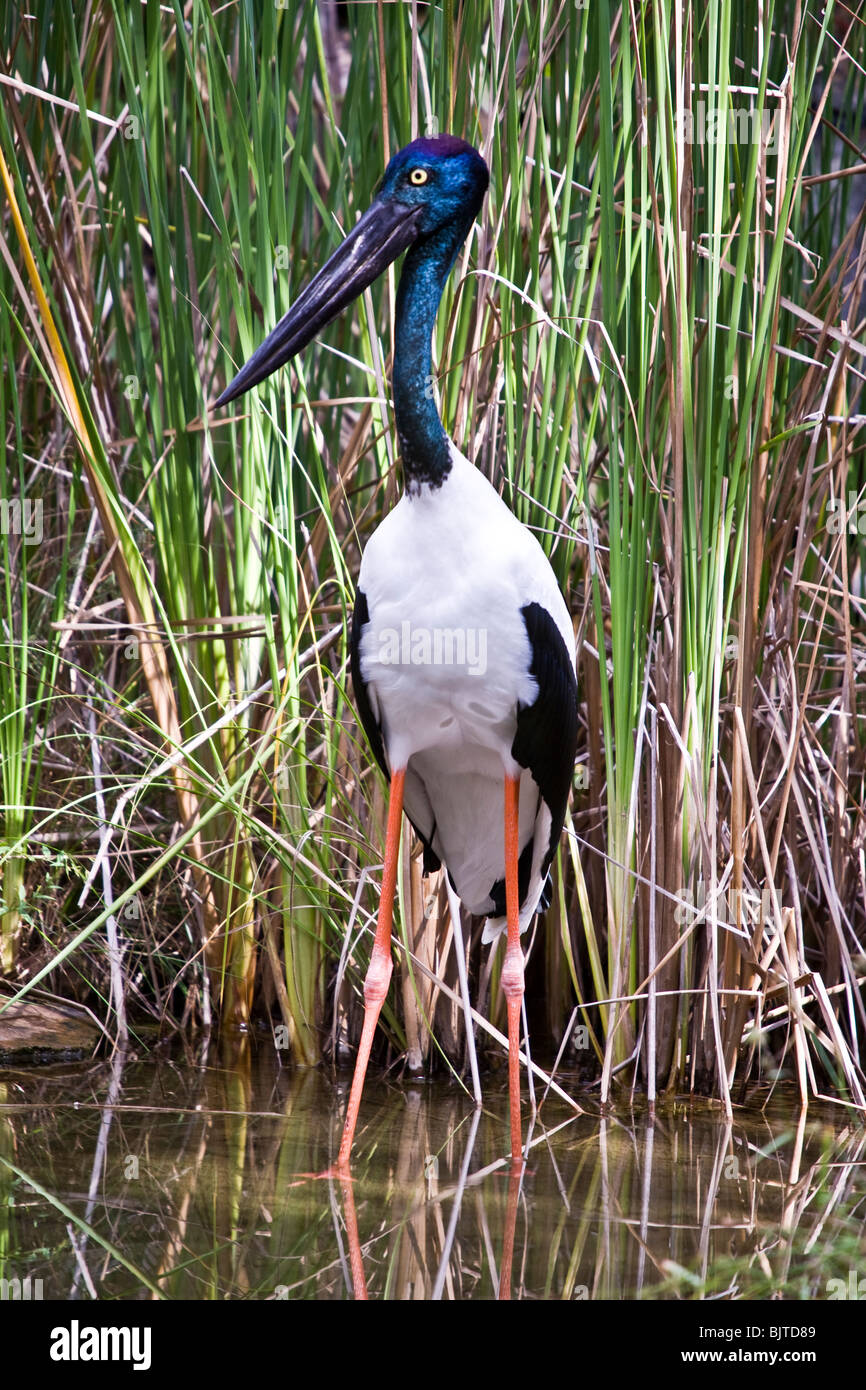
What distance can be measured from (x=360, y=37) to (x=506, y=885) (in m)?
2.37

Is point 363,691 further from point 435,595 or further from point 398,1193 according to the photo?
point 398,1193

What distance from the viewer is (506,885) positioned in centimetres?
346

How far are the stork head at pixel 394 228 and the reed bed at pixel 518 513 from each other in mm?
226

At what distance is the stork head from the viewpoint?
10.5 ft

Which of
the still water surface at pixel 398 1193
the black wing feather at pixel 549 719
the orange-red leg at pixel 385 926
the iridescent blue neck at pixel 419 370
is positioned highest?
the iridescent blue neck at pixel 419 370

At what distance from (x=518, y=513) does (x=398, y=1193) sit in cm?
178

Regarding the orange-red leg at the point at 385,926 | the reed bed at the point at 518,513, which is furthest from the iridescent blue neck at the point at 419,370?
the orange-red leg at the point at 385,926

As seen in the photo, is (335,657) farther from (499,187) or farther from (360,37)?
(360,37)

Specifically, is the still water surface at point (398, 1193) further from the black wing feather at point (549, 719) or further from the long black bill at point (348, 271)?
the long black bill at point (348, 271)

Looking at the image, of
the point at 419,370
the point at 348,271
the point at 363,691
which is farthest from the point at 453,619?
the point at 348,271

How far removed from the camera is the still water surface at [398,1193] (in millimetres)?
2432

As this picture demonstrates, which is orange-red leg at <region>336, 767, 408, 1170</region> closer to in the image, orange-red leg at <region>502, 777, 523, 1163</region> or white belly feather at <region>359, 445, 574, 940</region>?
white belly feather at <region>359, 445, 574, 940</region>

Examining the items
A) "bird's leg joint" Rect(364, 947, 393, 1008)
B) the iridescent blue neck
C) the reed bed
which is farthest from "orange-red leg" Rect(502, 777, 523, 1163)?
the iridescent blue neck
